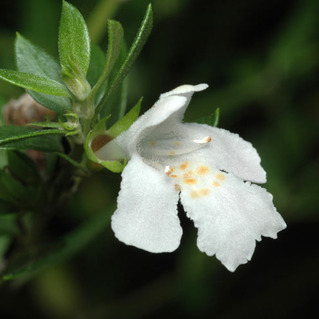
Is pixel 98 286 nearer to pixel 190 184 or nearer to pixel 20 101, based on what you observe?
pixel 20 101

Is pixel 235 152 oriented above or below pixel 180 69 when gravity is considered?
above

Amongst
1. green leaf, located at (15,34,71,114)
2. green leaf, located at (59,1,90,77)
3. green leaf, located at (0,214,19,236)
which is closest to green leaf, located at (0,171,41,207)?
green leaf, located at (0,214,19,236)

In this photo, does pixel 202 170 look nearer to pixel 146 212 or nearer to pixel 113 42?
pixel 146 212

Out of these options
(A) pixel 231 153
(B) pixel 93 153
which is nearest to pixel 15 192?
(B) pixel 93 153

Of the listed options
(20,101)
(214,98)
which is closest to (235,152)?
(20,101)

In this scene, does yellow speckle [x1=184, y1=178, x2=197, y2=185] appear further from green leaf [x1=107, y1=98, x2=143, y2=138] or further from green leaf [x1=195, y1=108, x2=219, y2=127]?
green leaf [x1=195, y1=108, x2=219, y2=127]

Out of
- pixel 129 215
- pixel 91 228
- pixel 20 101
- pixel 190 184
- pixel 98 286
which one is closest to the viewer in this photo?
pixel 129 215

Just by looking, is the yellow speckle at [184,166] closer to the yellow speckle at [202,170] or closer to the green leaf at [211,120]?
the yellow speckle at [202,170]
